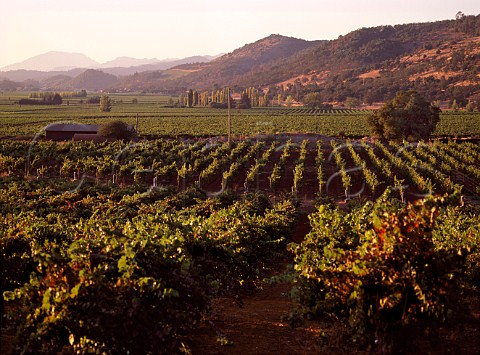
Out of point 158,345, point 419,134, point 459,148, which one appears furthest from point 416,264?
point 419,134

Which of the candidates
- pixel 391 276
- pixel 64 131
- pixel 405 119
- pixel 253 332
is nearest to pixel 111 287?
pixel 391 276

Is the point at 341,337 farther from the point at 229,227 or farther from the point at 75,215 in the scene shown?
the point at 75,215

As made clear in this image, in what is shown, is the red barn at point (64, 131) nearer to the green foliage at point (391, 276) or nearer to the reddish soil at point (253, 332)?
the reddish soil at point (253, 332)

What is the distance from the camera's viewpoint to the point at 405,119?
55875 millimetres

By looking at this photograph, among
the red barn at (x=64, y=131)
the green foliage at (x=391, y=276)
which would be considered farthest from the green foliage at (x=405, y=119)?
the green foliage at (x=391, y=276)

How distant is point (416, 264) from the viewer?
25.7 ft

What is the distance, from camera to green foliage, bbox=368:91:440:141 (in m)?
55.4

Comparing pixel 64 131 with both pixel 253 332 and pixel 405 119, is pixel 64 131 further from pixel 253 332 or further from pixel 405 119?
pixel 253 332

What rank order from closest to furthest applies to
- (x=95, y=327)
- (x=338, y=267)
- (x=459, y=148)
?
(x=95, y=327)
(x=338, y=267)
(x=459, y=148)

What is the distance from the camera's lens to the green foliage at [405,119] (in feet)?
182

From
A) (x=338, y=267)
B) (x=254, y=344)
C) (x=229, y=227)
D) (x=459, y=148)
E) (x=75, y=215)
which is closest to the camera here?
(x=338, y=267)

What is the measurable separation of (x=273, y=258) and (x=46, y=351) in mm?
8148

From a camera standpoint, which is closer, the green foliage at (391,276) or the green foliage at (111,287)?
the green foliage at (111,287)

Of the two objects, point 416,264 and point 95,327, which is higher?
point 416,264
